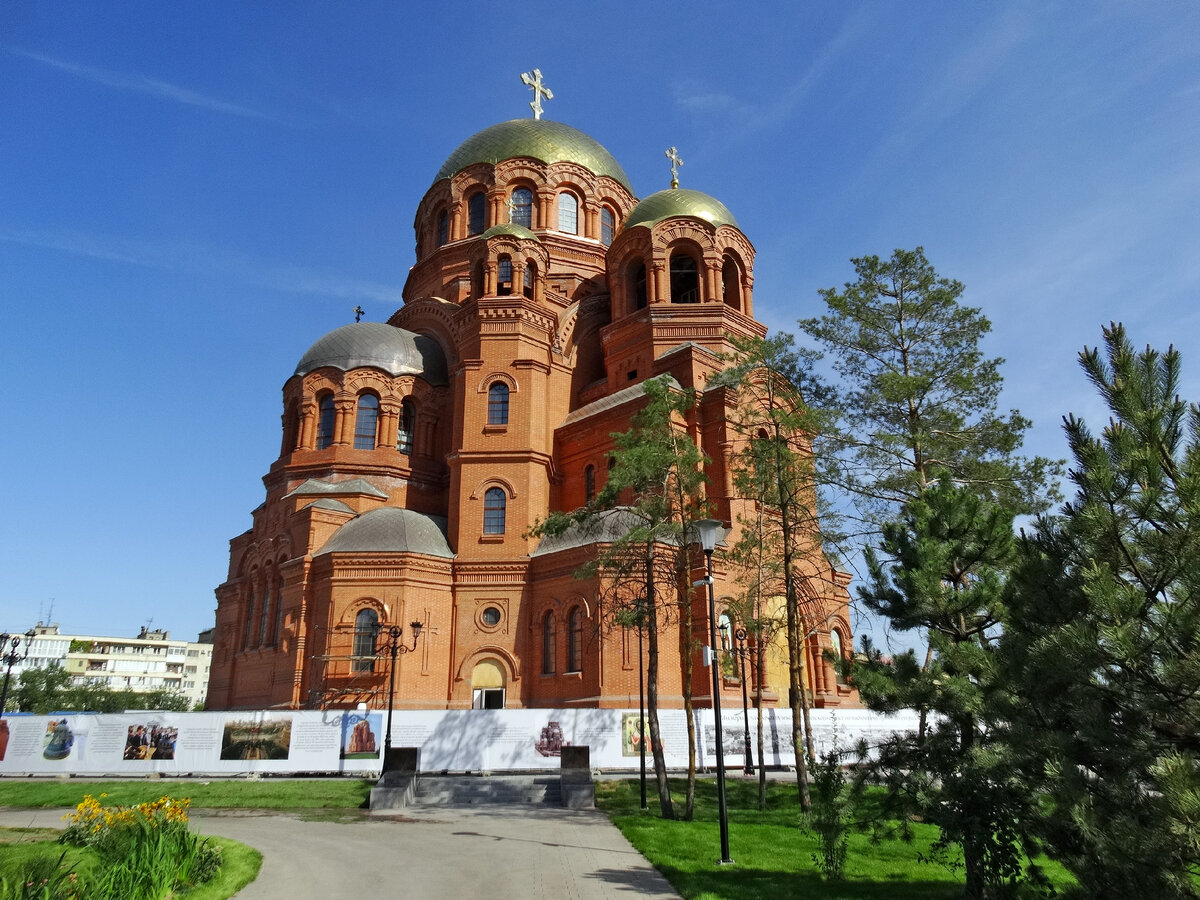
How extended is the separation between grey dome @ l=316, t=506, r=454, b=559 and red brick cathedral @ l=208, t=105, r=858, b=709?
8 centimetres

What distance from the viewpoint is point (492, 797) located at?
1561cm

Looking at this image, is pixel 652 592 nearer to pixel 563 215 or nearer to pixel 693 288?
pixel 693 288

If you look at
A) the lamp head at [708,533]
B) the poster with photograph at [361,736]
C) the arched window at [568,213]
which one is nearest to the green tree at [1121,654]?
the lamp head at [708,533]

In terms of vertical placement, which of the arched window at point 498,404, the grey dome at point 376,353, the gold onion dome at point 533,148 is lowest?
the arched window at point 498,404

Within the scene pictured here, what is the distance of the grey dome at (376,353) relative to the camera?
2788 cm

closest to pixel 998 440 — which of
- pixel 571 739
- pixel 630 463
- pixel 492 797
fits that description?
pixel 630 463

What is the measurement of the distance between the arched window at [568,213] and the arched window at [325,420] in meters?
11.6

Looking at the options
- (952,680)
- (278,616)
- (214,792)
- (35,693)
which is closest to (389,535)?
(278,616)

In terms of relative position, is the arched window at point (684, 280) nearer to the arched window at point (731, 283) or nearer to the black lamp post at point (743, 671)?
the arched window at point (731, 283)

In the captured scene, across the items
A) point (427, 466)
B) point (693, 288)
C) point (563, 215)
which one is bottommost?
point (427, 466)

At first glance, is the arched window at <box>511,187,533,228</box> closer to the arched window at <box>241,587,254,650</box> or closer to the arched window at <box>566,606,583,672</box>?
the arched window at <box>241,587,254,650</box>

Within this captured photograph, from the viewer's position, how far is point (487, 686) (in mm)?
22781

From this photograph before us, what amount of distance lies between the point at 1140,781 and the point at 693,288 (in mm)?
25608

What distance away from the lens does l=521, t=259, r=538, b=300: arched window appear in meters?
28.2
